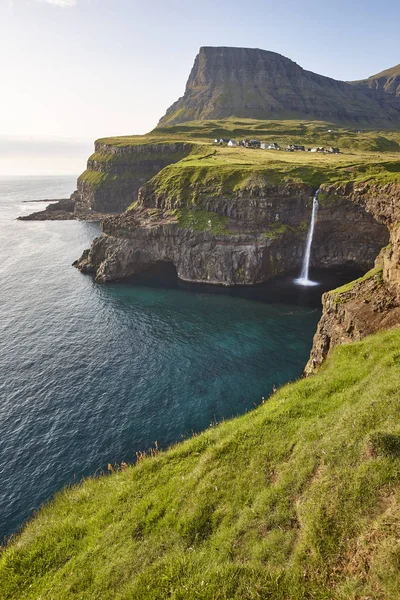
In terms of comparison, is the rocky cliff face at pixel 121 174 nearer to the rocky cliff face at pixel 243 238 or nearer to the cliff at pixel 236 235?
the cliff at pixel 236 235

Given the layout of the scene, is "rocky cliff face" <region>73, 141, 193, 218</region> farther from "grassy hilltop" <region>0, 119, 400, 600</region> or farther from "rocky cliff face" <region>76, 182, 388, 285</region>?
"grassy hilltop" <region>0, 119, 400, 600</region>

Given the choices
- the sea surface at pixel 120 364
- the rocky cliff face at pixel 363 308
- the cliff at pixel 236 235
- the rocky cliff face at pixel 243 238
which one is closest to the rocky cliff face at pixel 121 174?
the cliff at pixel 236 235

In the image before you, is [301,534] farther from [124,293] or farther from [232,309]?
[124,293]

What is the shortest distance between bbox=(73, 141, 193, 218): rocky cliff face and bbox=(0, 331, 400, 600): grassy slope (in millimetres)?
170219

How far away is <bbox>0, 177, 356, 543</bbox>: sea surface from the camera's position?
1442 inches

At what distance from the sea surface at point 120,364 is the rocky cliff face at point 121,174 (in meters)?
105

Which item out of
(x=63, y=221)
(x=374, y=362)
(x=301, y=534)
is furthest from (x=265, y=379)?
(x=63, y=221)

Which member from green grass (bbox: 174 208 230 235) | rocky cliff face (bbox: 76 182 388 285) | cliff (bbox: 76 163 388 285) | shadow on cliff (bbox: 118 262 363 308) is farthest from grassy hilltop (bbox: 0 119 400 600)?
green grass (bbox: 174 208 230 235)

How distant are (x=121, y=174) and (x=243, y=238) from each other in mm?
126148

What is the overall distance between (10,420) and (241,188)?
7941cm

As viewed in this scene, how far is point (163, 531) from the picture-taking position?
17.6 m

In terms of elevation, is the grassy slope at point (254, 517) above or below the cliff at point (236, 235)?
below

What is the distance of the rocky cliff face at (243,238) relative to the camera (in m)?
88.4

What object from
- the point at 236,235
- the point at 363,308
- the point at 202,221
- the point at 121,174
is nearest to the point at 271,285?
the point at 236,235
